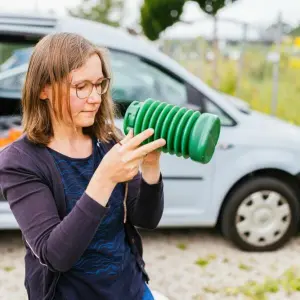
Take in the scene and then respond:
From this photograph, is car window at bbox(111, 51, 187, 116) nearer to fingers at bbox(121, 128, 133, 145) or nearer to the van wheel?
the van wheel

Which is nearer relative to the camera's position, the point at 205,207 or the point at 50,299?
the point at 50,299

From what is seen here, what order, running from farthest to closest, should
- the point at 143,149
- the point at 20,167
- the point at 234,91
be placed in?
the point at 234,91 → the point at 20,167 → the point at 143,149

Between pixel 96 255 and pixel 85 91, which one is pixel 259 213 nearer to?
pixel 96 255

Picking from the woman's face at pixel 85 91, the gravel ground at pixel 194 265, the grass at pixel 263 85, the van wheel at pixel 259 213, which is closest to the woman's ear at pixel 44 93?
the woman's face at pixel 85 91

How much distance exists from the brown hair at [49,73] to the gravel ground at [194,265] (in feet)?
7.60

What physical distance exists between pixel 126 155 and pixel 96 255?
0.39 m

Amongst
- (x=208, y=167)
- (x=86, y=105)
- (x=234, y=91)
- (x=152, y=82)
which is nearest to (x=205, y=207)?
(x=208, y=167)

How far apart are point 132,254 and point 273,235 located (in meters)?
2.73

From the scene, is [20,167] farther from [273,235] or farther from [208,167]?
[273,235]

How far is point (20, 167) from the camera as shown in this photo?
A: 1.25 meters

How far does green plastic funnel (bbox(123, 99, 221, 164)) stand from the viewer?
3.83 feet

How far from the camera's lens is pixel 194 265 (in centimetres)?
385

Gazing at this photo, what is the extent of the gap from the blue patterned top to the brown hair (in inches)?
3.3

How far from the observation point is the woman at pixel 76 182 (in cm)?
116
